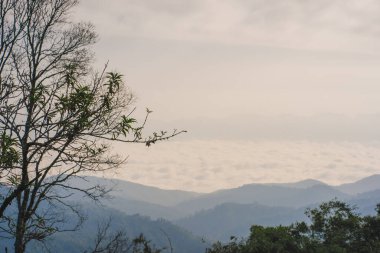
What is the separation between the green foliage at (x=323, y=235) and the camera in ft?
123

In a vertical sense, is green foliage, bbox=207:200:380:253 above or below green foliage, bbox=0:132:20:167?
below

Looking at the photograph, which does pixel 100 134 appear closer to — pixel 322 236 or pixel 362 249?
pixel 362 249

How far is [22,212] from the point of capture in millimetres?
11148

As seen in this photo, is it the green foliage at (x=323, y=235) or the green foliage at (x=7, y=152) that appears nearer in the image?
the green foliage at (x=7, y=152)

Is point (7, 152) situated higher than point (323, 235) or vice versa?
point (7, 152)

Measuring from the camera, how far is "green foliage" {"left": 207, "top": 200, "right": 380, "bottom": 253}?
37.4m

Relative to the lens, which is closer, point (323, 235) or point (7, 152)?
point (7, 152)

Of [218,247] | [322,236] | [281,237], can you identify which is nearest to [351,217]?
[322,236]

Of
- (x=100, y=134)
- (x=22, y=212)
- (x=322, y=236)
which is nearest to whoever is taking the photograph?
(x=100, y=134)

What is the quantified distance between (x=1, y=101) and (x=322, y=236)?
42755 millimetres

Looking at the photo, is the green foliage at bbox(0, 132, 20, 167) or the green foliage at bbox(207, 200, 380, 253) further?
the green foliage at bbox(207, 200, 380, 253)

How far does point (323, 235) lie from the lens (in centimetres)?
4500

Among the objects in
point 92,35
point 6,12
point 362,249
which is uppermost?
point 92,35

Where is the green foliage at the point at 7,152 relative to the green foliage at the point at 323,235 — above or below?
above
